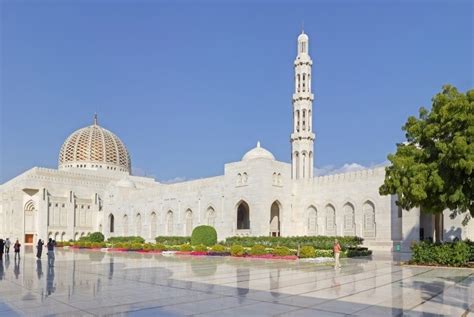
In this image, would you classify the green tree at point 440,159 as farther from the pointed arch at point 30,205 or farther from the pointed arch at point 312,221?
the pointed arch at point 30,205

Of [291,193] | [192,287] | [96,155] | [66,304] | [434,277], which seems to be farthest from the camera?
[96,155]

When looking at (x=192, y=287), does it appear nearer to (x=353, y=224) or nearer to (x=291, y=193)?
(x=353, y=224)

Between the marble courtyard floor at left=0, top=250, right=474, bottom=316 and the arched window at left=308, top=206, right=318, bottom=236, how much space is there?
20170 millimetres

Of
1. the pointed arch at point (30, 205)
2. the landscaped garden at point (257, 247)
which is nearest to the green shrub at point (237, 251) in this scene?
the landscaped garden at point (257, 247)

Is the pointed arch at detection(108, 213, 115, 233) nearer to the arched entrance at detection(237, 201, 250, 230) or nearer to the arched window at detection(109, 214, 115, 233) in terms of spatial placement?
the arched window at detection(109, 214, 115, 233)

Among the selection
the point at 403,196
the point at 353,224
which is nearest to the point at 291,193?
the point at 353,224

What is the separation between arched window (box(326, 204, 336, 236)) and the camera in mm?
33125

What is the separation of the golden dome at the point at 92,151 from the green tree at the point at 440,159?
4921cm

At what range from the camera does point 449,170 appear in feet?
50.1

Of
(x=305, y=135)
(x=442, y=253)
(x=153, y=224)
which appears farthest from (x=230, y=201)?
(x=442, y=253)

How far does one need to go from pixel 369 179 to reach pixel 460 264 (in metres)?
15.6

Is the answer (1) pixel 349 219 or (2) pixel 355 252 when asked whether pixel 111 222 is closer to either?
(1) pixel 349 219

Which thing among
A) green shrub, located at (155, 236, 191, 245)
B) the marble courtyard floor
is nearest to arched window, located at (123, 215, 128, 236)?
green shrub, located at (155, 236, 191, 245)

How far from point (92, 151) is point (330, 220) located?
124ft
